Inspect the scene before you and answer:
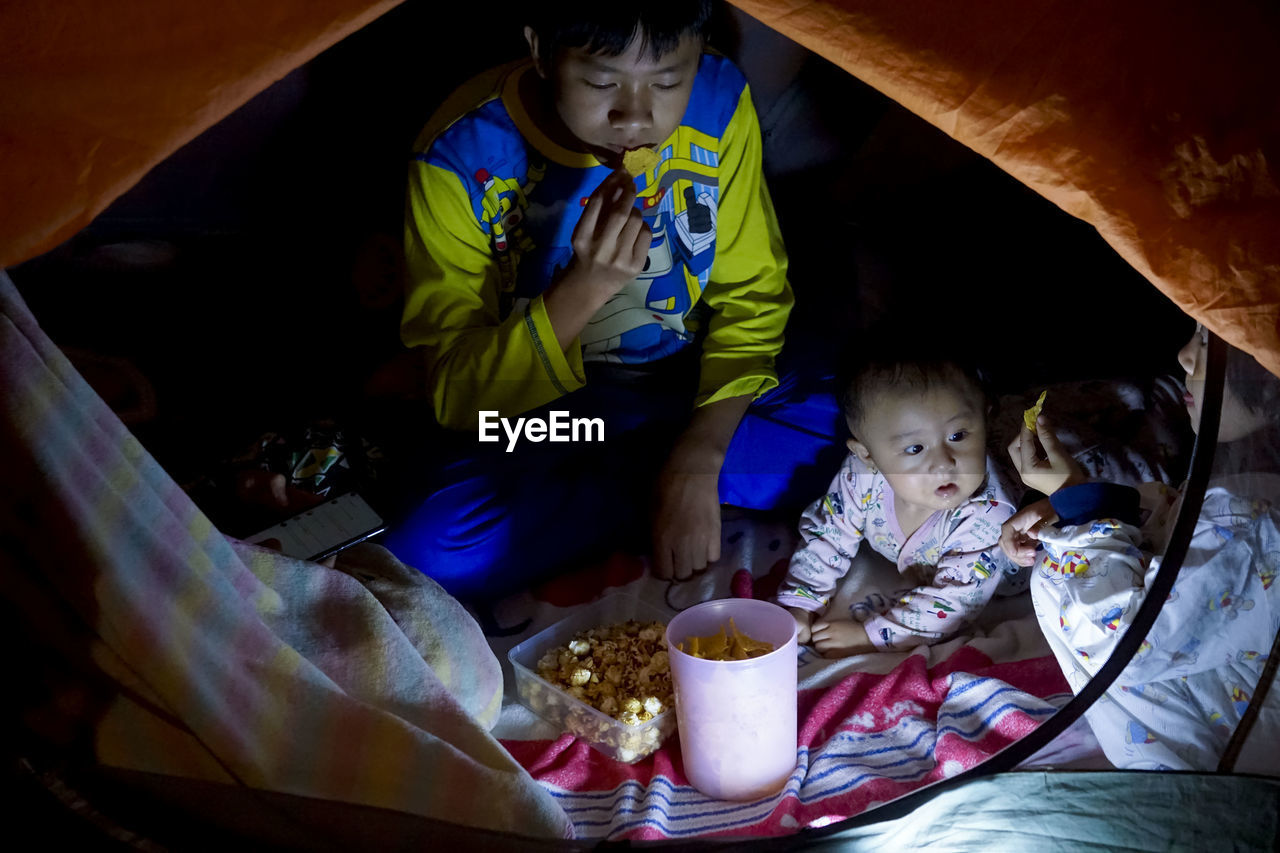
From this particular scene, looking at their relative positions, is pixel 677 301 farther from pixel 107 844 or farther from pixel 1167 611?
pixel 107 844

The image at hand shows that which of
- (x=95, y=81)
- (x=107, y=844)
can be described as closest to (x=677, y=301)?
(x=95, y=81)

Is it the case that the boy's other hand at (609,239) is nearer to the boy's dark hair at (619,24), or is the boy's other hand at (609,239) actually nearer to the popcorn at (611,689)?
the boy's dark hair at (619,24)

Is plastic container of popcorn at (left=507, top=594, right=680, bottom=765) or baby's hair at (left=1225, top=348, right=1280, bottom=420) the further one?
plastic container of popcorn at (left=507, top=594, right=680, bottom=765)

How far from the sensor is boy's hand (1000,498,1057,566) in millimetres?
768

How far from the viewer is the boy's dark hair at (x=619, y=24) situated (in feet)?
2.25

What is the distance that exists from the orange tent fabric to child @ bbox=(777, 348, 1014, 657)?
28 cm

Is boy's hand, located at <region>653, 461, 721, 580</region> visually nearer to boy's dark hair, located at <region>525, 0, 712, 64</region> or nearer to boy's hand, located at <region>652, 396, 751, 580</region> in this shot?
boy's hand, located at <region>652, 396, 751, 580</region>

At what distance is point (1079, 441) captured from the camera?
34.1 inches

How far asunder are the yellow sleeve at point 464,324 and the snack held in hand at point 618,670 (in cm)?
22

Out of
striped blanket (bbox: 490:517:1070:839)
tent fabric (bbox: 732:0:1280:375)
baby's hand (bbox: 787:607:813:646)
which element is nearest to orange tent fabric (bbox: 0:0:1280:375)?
tent fabric (bbox: 732:0:1280:375)

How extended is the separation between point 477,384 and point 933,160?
0.50 meters

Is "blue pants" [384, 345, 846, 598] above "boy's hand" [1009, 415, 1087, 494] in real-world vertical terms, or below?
below

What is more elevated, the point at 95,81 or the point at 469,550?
the point at 95,81

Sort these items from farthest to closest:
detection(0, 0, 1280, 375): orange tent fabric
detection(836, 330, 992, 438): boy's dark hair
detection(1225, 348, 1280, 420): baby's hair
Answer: detection(836, 330, 992, 438): boy's dark hair < detection(1225, 348, 1280, 420): baby's hair < detection(0, 0, 1280, 375): orange tent fabric
